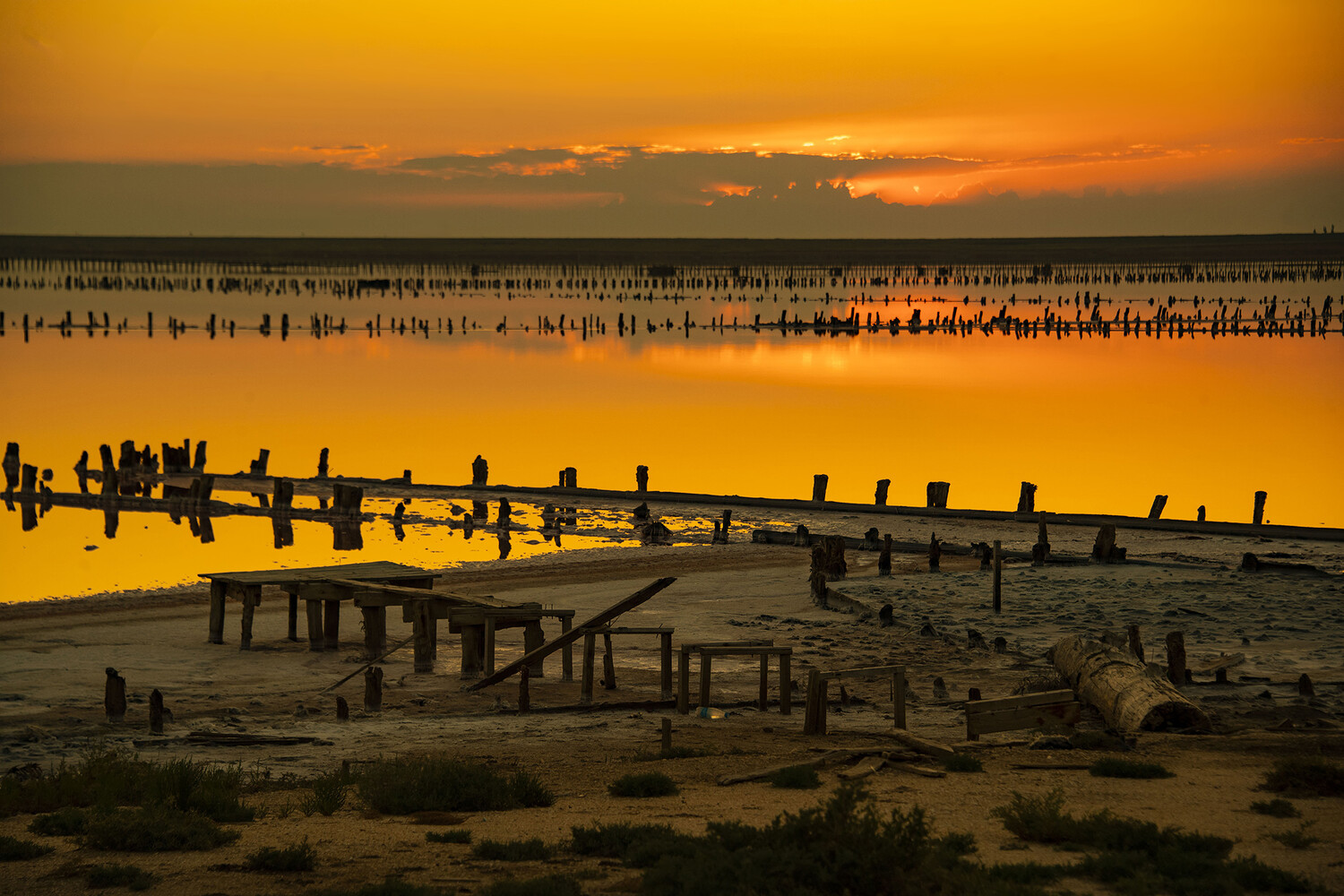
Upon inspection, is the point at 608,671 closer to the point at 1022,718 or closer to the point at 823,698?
the point at 823,698

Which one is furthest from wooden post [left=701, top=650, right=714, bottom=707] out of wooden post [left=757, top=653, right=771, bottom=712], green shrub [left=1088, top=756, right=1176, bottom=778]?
green shrub [left=1088, top=756, right=1176, bottom=778]

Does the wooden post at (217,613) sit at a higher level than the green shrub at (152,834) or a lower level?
higher

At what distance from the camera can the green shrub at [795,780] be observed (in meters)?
12.4

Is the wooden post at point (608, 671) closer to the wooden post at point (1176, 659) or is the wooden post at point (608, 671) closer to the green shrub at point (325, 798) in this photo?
the green shrub at point (325, 798)

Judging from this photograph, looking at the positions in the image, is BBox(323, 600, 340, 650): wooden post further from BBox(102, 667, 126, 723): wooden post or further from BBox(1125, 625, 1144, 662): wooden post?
BBox(1125, 625, 1144, 662): wooden post

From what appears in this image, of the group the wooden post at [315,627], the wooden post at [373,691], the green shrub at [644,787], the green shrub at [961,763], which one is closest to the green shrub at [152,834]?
the green shrub at [644,787]

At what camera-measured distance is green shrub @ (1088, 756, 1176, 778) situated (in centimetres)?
1264

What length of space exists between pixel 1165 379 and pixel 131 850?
5667cm

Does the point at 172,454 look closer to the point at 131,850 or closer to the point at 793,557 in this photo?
the point at 793,557

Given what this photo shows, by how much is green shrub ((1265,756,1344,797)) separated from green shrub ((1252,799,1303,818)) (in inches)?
17.4

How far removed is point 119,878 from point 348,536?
66.2ft

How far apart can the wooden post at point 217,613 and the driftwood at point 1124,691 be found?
35.3 ft

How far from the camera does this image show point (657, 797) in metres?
12.2

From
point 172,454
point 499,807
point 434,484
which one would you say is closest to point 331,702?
point 499,807
